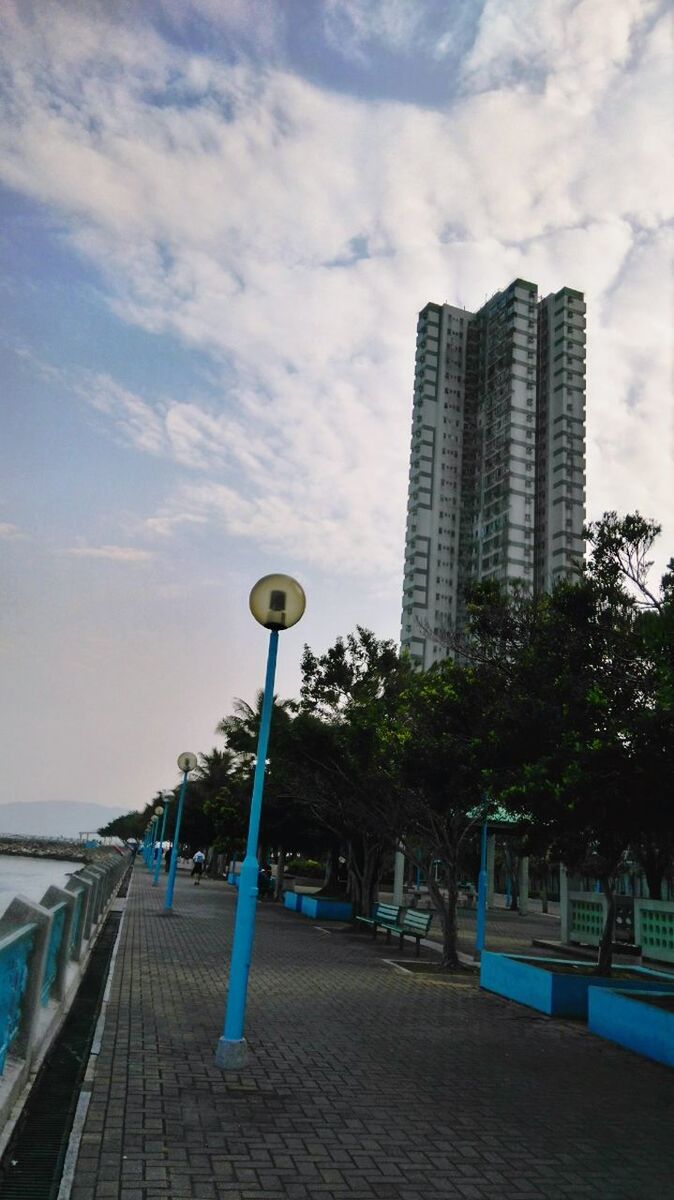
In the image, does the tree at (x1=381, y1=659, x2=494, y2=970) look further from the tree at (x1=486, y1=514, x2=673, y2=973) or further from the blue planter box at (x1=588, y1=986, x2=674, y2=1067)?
the blue planter box at (x1=588, y1=986, x2=674, y2=1067)

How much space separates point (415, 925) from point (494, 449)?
298 ft

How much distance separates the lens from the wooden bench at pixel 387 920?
20638 millimetres

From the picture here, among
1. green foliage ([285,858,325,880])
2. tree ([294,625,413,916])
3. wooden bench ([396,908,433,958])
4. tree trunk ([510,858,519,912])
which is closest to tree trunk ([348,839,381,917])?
tree ([294,625,413,916])

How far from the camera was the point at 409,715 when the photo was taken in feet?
61.1

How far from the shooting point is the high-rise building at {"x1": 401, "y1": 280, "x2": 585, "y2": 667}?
98.8 m

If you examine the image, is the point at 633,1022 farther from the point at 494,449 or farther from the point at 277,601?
the point at 494,449

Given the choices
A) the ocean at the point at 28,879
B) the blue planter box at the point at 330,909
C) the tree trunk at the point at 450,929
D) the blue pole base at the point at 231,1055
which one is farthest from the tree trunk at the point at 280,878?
the blue pole base at the point at 231,1055

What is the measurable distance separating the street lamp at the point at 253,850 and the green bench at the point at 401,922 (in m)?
11.9

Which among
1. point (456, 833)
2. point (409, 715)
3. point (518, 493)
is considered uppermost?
point (518, 493)

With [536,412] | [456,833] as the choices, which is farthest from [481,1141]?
[536,412]

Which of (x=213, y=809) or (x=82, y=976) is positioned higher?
(x=213, y=809)

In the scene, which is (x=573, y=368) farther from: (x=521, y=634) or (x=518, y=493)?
(x=521, y=634)

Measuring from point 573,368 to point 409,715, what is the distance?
94.3 m

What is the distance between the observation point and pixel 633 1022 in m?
9.40
